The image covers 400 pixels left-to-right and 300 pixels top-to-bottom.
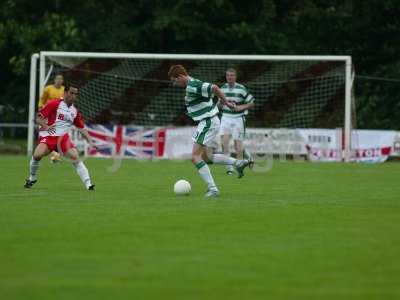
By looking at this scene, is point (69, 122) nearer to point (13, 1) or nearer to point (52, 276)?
point (52, 276)

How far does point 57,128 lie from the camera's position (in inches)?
620

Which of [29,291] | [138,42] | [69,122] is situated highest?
[138,42]

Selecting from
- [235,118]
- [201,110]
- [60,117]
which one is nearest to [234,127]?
[235,118]

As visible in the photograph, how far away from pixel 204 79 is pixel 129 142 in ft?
17.7

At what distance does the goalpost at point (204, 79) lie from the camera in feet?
103

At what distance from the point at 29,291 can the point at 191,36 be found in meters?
30.4

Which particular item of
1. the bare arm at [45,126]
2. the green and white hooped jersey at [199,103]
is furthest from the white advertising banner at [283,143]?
the green and white hooped jersey at [199,103]

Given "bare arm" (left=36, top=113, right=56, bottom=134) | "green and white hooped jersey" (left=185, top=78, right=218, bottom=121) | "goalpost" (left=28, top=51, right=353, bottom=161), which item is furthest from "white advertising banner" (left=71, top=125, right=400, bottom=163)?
"green and white hooped jersey" (left=185, top=78, right=218, bottom=121)

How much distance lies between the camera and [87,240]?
910 centimetres

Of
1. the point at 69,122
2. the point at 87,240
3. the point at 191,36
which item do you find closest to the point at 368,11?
the point at 191,36

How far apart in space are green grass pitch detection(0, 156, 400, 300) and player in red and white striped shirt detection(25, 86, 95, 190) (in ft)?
1.64

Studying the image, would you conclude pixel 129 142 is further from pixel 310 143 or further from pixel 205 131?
pixel 205 131

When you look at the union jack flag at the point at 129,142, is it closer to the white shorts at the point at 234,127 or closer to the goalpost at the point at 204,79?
the goalpost at the point at 204,79

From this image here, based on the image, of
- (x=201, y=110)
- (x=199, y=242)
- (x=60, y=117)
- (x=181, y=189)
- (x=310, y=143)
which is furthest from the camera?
(x=310, y=143)
